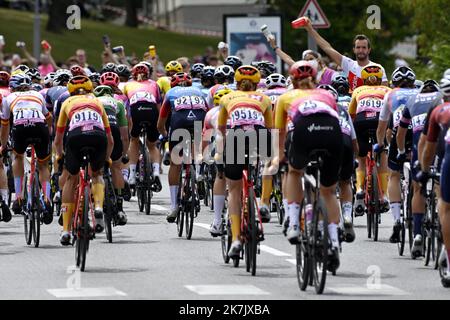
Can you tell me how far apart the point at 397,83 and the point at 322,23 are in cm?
1055

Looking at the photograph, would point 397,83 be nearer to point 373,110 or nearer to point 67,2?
point 373,110

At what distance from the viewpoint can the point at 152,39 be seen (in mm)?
79062

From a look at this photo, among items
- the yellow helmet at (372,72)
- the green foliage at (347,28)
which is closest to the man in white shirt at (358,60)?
the yellow helmet at (372,72)

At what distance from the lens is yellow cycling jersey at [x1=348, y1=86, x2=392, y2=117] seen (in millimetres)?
19797

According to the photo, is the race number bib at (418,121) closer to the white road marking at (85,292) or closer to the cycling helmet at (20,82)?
the white road marking at (85,292)

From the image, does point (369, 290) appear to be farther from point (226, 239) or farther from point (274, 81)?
point (274, 81)

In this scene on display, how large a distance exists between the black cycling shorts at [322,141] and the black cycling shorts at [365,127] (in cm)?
552

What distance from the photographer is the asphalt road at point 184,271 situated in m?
14.0

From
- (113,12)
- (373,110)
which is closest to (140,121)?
(373,110)

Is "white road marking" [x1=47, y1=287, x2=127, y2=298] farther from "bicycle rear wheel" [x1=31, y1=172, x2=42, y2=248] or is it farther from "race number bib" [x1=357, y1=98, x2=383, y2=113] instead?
"race number bib" [x1=357, y1=98, x2=383, y2=113]

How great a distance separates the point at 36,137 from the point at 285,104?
563cm

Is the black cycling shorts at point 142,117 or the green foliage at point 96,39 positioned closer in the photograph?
the black cycling shorts at point 142,117

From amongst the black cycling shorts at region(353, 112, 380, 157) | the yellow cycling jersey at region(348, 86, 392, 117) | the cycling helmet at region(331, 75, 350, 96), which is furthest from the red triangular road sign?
the black cycling shorts at region(353, 112, 380, 157)

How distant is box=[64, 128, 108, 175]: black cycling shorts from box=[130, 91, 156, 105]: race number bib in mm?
6700
